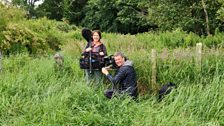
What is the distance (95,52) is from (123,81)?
1.16 meters

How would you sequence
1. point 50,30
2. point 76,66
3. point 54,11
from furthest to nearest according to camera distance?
point 54,11 < point 50,30 < point 76,66

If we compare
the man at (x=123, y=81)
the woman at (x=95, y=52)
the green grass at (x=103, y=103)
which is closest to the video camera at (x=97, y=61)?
the woman at (x=95, y=52)

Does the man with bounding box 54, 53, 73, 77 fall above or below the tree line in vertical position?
below

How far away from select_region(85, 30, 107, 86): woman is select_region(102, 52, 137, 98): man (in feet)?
2.43

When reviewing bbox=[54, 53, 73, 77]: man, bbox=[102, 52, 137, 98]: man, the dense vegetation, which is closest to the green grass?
the dense vegetation

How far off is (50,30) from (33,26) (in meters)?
1.46

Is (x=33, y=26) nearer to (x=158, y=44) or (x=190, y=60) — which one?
(x=158, y=44)

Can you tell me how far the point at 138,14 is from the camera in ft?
94.0

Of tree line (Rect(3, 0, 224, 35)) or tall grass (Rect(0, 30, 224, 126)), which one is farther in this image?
tree line (Rect(3, 0, 224, 35))

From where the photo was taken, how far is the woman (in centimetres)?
823

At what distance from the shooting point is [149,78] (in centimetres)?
861

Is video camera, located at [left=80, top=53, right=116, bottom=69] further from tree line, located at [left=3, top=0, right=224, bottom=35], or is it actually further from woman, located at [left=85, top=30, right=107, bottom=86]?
tree line, located at [left=3, top=0, right=224, bottom=35]

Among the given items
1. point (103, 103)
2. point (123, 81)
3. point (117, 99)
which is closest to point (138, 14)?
point (123, 81)

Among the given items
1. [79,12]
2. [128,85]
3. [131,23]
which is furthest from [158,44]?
[79,12]
